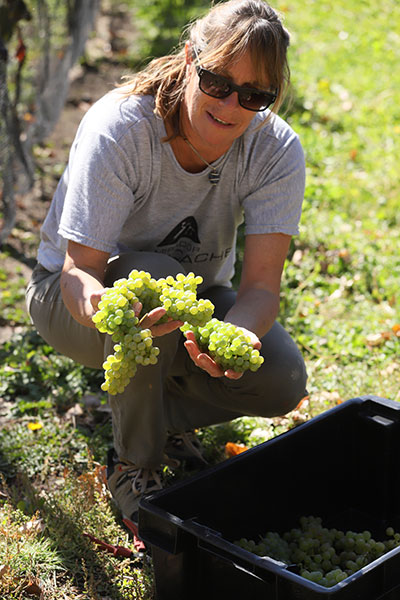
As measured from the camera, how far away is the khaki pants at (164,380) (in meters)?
2.55

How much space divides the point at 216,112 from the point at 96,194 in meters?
0.43

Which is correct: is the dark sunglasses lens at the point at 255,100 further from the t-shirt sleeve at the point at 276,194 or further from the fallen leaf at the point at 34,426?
the fallen leaf at the point at 34,426

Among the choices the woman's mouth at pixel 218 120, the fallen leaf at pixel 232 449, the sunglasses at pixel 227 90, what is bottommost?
the fallen leaf at pixel 232 449

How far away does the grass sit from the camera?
2455mm

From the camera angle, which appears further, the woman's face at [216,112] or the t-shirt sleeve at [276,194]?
the t-shirt sleeve at [276,194]

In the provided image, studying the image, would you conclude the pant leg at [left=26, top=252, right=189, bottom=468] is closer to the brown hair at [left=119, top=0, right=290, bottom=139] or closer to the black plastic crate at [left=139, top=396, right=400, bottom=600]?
the black plastic crate at [left=139, top=396, right=400, bottom=600]

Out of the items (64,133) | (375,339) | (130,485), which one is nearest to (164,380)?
(130,485)

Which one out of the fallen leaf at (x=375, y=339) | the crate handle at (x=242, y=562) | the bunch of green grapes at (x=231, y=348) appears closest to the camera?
the crate handle at (x=242, y=562)

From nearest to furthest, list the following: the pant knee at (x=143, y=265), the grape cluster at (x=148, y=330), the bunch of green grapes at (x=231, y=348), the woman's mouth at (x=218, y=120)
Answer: the grape cluster at (x=148, y=330) < the bunch of green grapes at (x=231, y=348) < the woman's mouth at (x=218, y=120) < the pant knee at (x=143, y=265)

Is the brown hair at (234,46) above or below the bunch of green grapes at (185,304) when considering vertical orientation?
above

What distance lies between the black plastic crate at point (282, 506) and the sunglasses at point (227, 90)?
998 mm

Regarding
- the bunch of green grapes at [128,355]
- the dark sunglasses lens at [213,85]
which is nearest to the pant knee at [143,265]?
the bunch of green grapes at [128,355]

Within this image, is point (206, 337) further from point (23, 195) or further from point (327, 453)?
point (23, 195)

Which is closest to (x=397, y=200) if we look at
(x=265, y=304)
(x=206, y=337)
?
(x=265, y=304)
